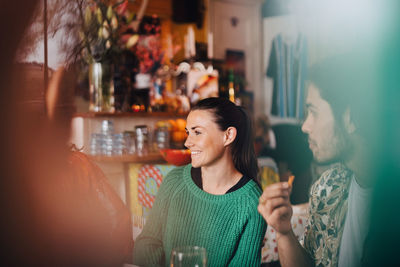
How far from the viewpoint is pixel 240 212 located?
939 millimetres

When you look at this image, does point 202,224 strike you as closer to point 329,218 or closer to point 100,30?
point 329,218

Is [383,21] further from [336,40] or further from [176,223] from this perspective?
[176,223]

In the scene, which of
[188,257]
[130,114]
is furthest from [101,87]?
[188,257]

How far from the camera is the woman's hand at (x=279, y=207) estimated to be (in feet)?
2.89

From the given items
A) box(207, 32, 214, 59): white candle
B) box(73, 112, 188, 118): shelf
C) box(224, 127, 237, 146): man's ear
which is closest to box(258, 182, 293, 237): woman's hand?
box(224, 127, 237, 146): man's ear

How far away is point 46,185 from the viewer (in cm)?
104

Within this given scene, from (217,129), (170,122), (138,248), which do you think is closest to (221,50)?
(170,122)

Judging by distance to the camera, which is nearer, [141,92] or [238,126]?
[238,126]

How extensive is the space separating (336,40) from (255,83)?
41 centimetres

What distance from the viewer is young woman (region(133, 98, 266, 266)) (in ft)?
3.08

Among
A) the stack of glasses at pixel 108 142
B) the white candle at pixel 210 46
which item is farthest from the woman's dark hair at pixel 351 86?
the white candle at pixel 210 46

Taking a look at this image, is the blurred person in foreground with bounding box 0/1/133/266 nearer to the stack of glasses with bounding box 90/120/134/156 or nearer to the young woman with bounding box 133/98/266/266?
the stack of glasses with bounding box 90/120/134/156

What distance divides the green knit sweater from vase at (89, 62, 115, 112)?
293mm

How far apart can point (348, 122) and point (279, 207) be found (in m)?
0.25
